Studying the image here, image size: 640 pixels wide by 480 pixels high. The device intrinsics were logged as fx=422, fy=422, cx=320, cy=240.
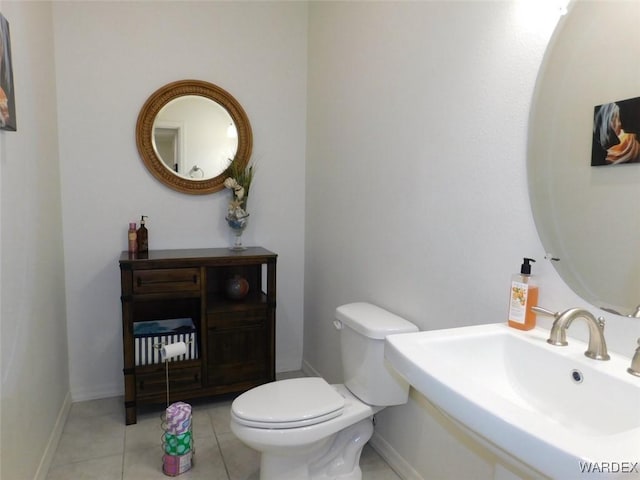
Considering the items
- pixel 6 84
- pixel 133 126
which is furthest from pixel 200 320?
pixel 6 84

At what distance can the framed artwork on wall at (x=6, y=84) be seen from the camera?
1.34 m

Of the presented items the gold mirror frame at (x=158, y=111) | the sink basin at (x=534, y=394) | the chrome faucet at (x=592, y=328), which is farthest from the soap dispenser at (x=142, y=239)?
the chrome faucet at (x=592, y=328)

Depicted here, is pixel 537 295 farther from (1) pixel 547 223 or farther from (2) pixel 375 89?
(2) pixel 375 89

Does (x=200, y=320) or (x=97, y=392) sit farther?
(x=97, y=392)

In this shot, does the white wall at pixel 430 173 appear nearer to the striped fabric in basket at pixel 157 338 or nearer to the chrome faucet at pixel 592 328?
the chrome faucet at pixel 592 328

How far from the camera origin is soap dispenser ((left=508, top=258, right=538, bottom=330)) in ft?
3.92

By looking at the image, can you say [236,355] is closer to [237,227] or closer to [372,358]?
[237,227]

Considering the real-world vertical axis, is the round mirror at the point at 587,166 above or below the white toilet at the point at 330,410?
above

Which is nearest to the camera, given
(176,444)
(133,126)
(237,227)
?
(176,444)

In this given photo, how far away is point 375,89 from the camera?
80.7 inches

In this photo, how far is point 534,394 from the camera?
1.08 m

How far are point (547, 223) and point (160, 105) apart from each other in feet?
7.31

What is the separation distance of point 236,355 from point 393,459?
3.41 feet

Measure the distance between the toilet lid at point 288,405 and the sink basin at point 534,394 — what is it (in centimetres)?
68
